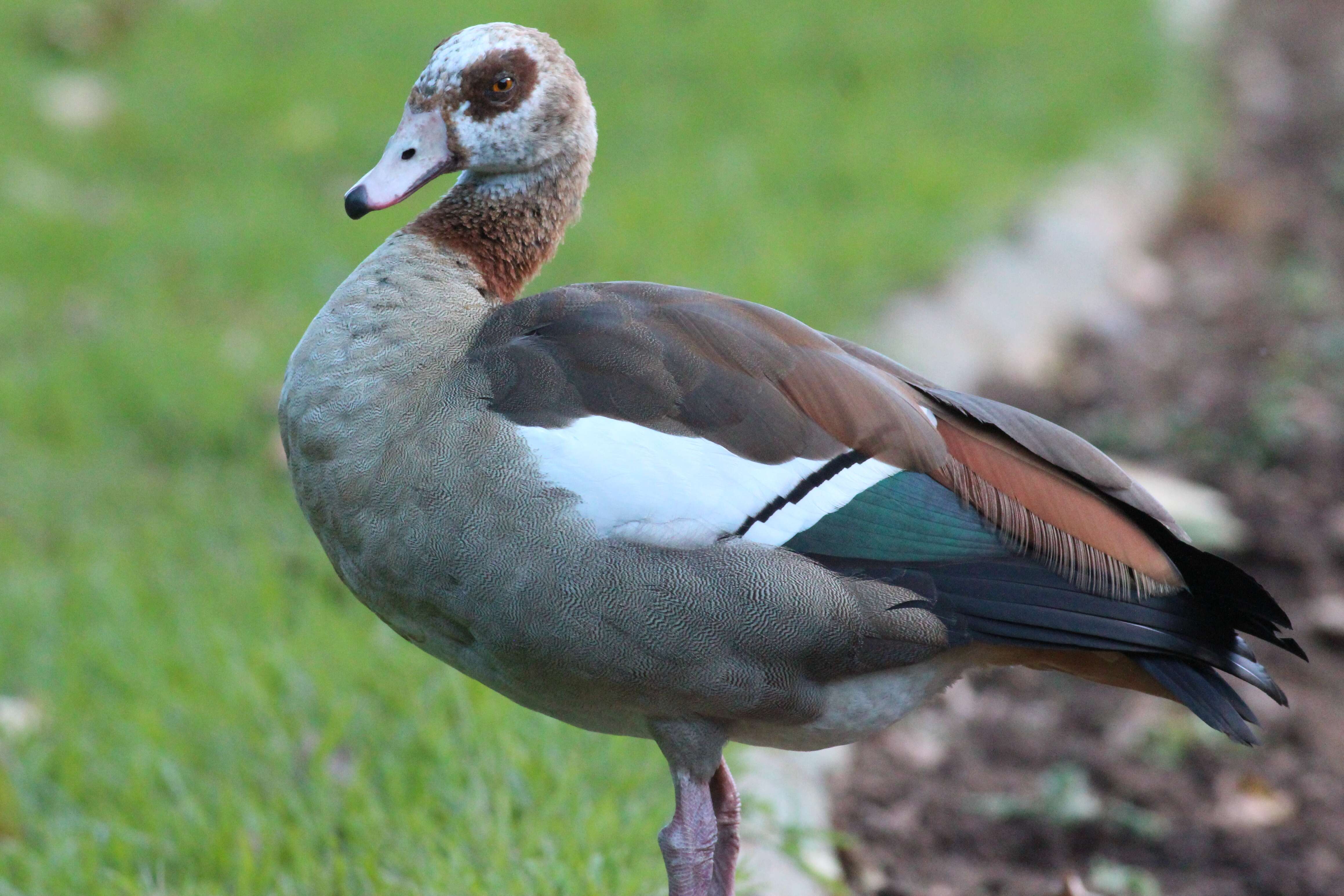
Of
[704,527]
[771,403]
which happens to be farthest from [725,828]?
[771,403]

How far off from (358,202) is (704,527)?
30.5 inches

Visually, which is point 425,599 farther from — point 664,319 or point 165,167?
point 165,167

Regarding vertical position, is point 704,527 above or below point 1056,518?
below

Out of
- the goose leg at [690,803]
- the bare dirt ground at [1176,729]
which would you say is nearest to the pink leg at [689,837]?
the goose leg at [690,803]

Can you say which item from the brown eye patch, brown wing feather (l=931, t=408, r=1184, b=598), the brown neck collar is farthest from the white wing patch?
the brown eye patch

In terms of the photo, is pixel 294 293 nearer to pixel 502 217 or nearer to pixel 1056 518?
pixel 502 217

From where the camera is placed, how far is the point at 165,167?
5.68 metres

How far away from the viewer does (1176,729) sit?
133 inches

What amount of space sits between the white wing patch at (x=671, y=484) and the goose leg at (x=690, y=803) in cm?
30

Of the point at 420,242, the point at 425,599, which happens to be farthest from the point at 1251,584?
the point at 420,242

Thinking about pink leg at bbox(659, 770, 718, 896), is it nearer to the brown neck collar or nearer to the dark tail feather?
the dark tail feather

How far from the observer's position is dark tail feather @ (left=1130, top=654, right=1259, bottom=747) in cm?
209

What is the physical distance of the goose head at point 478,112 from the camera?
2.33 meters

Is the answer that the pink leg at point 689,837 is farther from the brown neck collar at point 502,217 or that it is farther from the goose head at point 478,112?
the goose head at point 478,112
